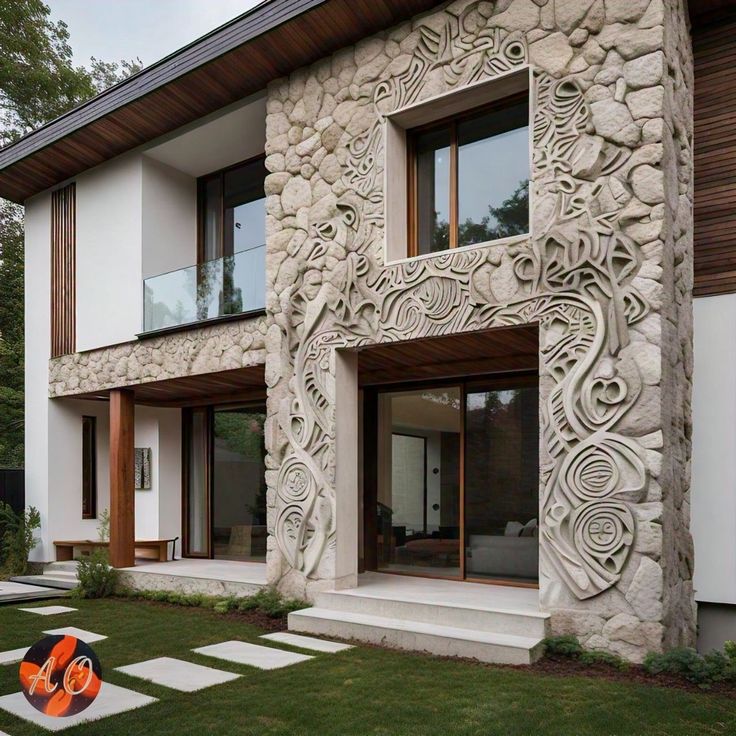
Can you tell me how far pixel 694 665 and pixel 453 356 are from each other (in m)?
4.06

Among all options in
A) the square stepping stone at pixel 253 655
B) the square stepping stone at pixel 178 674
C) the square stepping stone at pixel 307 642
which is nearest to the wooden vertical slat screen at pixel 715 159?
the square stepping stone at pixel 307 642

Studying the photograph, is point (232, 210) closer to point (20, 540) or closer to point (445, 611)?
point (20, 540)

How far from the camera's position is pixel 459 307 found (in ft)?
22.8

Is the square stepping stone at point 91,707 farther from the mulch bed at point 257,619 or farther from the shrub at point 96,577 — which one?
the shrub at point 96,577

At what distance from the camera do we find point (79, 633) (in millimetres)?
7234

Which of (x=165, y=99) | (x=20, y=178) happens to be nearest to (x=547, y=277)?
(x=165, y=99)

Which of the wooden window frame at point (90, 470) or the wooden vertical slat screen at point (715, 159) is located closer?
the wooden vertical slat screen at point (715, 159)

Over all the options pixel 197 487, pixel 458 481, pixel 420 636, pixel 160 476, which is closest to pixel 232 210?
pixel 160 476

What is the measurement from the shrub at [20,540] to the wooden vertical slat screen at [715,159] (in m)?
10.5

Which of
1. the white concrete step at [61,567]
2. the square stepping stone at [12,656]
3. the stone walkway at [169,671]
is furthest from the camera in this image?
the white concrete step at [61,567]

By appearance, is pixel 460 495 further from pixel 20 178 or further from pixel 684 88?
pixel 20 178

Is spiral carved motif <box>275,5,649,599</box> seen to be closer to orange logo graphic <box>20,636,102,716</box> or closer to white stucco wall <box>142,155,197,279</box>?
white stucco wall <box>142,155,197,279</box>

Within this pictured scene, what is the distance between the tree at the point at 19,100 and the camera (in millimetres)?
18672

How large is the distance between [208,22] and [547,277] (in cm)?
5857
